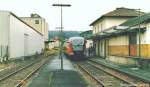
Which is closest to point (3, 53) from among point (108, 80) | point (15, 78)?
point (15, 78)

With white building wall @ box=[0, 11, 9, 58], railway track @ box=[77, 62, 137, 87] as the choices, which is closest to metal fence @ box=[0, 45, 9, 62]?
white building wall @ box=[0, 11, 9, 58]

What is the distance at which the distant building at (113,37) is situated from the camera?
3575 cm

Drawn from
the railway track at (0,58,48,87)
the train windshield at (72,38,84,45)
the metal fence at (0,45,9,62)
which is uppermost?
the train windshield at (72,38,84,45)

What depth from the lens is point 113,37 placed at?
139ft

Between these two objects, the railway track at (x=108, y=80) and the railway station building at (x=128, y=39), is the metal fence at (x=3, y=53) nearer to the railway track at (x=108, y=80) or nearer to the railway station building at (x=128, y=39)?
the railway station building at (x=128, y=39)

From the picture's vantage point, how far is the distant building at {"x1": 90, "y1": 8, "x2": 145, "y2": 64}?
117ft

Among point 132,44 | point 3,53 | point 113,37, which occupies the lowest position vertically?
point 3,53

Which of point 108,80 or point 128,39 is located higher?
point 128,39

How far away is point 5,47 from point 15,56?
16.1 feet

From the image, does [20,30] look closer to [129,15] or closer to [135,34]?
[129,15]

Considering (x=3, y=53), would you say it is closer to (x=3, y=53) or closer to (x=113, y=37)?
(x=3, y=53)

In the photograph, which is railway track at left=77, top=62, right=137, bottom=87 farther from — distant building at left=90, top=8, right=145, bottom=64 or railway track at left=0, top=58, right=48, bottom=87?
distant building at left=90, top=8, right=145, bottom=64

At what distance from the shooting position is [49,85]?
17.5 meters

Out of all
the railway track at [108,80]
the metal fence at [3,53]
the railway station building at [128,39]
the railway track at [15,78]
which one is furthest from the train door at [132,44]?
the metal fence at [3,53]
